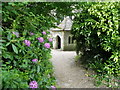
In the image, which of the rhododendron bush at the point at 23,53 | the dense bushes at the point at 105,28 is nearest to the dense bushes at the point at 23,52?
the rhododendron bush at the point at 23,53

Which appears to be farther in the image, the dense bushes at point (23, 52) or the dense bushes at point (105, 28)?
the dense bushes at point (105, 28)

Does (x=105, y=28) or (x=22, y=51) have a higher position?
(x=105, y=28)

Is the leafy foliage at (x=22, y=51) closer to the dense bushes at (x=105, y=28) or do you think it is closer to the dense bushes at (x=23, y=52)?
the dense bushes at (x=23, y=52)

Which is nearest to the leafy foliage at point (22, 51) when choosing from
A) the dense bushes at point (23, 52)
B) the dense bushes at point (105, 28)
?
the dense bushes at point (23, 52)

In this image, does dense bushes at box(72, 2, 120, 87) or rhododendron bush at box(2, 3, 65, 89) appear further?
dense bushes at box(72, 2, 120, 87)

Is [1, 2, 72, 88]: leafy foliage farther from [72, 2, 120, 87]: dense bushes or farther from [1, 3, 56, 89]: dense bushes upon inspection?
[72, 2, 120, 87]: dense bushes

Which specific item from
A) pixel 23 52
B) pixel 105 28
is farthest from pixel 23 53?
pixel 105 28

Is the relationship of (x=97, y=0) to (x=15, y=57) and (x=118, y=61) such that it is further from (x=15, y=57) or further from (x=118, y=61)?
(x=15, y=57)

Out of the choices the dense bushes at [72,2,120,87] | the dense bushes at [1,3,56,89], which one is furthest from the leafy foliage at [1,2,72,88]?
the dense bushes at [72,2,120,87]

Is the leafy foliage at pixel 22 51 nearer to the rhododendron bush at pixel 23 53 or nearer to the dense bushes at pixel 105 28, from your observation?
the rhododendron bush at pixel 23 53

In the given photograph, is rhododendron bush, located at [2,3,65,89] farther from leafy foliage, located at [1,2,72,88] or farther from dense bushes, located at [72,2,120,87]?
dense bushes, located at [72,2,120,87]

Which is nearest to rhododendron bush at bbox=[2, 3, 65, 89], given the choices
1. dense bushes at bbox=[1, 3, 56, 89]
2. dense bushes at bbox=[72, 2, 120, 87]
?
dense bushes at bbox=[1, 3, 56, 89]

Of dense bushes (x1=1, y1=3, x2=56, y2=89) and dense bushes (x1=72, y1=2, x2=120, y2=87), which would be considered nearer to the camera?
dense bushes (x1=1, y1=3, x2=56, y2=89)

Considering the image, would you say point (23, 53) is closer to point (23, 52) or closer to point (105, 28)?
point (23, 52)
